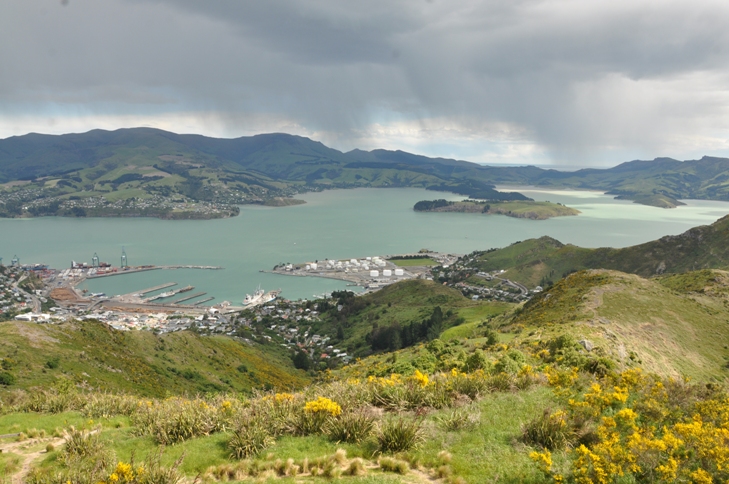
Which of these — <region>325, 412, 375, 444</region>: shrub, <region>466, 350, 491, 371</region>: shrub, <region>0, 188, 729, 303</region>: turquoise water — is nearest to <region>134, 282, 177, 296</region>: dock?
<region>0, 188, 729, 303</region>: turquoise water

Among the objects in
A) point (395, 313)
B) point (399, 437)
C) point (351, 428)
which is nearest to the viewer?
point (399, 437)

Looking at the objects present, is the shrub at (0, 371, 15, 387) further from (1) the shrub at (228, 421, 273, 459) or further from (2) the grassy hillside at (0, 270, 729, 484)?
(1) the shrub at (228, 421, 273, 459)

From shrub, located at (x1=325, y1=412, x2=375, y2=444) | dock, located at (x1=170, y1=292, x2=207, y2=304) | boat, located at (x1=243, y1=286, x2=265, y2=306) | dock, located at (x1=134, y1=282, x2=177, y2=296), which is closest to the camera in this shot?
shrub, located at (x1=325, y1=412, x2=375, y2=444)

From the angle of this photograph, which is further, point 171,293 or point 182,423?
point 171,293

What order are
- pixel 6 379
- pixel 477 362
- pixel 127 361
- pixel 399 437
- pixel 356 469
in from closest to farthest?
pixel 356 469 < pixel 399 437 < pixel 477 362 < pixel 6 379 < pixel 127 361

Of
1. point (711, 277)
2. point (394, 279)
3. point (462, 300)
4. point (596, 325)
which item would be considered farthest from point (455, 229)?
point (596, 325)

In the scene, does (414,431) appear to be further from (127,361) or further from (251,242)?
(251,242)

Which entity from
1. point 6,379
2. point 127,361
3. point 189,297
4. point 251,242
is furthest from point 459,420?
point 251,242
